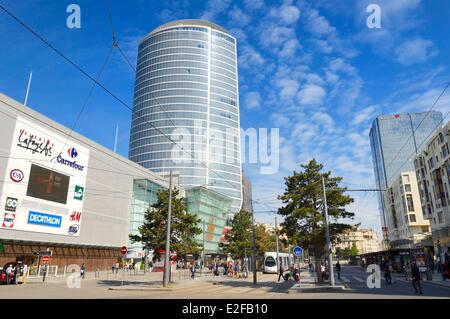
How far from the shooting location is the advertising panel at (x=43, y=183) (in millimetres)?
35938

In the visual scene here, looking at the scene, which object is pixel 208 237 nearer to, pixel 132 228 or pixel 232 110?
pixel 132 228

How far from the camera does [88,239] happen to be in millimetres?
47875

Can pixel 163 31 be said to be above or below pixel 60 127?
above

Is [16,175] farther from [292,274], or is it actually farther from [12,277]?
[292,274]

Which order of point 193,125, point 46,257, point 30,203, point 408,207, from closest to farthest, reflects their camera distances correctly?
point 46,257 < point 30,203 < point 408,207 < point 193,125

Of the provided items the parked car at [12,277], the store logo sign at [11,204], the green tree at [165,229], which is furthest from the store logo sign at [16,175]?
the green tree at [165,229]

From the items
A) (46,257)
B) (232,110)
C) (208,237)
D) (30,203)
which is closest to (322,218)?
(46,257)

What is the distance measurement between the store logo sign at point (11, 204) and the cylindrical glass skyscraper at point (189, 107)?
287 ft

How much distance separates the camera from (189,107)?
13188 centimetres

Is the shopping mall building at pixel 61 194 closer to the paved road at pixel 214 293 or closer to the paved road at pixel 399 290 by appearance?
the paved road at pixel 214 293

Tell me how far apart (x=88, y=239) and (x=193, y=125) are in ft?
282

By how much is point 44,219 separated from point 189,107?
96.4 meters

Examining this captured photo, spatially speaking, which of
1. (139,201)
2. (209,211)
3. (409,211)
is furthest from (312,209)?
(409,211)

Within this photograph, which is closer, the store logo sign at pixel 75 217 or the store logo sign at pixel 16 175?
the store logo sign at pixel 16 175
